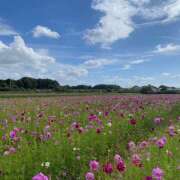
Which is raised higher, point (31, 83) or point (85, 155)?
point (31, 83)

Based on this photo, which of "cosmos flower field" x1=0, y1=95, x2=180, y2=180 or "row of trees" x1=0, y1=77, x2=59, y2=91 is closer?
"cosmos flower field" x1=0, y1=95, x2=180, y2=180

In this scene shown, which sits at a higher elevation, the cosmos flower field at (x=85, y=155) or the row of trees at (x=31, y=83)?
the row of trees at (x=31, y=83)

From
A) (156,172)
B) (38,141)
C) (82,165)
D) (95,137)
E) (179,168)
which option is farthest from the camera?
(95,137)

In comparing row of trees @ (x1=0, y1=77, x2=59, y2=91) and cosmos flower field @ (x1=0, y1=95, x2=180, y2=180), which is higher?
row of trees @ (x1=0, y1=77, x2=59, y2=91)

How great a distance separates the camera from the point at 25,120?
6707mm

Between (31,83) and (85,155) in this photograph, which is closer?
(85,155)

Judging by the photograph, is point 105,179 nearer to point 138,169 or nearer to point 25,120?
point 138,169

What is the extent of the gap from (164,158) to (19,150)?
207 cm

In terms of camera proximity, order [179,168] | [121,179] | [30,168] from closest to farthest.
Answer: [121,179] < [179,168] < [30,168]

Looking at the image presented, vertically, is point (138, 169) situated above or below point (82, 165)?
above

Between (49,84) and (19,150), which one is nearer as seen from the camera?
(19,150)

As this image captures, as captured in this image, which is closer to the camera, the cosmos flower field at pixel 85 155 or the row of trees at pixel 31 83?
the cosmos flower field at pixel 85 155

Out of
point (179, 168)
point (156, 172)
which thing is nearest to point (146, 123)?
point (179, 168)

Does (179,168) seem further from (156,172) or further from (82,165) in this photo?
(82,165)
